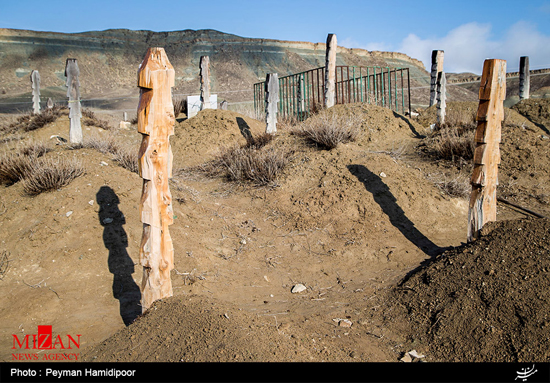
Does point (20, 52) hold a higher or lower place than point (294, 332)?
higher

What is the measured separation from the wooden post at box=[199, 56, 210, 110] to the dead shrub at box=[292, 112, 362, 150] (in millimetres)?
5188

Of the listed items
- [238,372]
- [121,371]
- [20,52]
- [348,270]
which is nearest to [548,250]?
→ [348,270]

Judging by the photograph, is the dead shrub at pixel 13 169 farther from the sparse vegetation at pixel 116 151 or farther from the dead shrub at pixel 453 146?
the dead shrub at pixel 453 146

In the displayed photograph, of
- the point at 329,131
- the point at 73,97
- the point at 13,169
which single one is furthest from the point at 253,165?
the point at 73,97

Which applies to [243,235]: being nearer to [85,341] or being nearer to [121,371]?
[85,341]

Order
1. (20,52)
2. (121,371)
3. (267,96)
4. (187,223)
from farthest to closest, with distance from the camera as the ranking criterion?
(20,52)
(267,96)
(187,223)
(121,371)

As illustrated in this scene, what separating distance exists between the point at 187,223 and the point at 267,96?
552 cm

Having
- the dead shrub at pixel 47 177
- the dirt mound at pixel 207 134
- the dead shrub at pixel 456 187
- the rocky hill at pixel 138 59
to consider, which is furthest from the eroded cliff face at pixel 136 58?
the dead shrub at pixel 47 177

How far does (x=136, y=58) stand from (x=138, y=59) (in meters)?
0.29

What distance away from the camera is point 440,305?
4035 millimetres

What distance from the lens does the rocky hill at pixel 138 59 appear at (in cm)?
3531

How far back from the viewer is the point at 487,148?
513 centimetres

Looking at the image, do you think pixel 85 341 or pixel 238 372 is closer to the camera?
pixel 238 372

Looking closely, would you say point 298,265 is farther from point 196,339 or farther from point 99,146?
point 99,146
